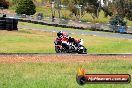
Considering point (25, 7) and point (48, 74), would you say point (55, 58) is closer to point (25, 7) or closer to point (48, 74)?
point (48, 74)

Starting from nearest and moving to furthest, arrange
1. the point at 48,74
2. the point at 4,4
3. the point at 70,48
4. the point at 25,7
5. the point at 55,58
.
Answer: the point at 48,74, the point at 55,58, the point at 70,48, the point at 25,7, the point at 4,4

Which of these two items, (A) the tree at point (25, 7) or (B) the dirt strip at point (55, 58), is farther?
(A) the tree at point (25, 7)

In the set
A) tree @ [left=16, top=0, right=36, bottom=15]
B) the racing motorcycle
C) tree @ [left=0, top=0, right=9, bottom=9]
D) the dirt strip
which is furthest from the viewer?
tree @ [left=0, top=0, right=9, bottom=9]

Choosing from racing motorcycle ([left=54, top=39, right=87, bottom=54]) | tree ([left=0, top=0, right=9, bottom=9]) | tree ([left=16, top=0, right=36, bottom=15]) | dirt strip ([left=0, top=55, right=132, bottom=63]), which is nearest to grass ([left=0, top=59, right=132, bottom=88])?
dirt strip ([left=0, top=55, right=132, bottom=63])

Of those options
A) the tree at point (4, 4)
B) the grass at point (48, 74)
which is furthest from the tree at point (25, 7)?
the grass at point (48, 74)

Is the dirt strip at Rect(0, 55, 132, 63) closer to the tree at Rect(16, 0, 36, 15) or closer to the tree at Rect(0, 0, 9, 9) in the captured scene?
the tree at Rect(16, 0, 36, 15)

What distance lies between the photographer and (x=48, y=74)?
14891mm

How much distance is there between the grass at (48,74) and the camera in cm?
1163

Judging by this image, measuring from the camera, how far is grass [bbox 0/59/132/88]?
1163 cm

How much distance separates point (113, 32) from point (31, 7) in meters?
25.1

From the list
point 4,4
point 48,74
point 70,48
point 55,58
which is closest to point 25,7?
point 4,4

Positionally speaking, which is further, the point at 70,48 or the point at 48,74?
the point at 70,48

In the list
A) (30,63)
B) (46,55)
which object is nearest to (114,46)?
(46,55)

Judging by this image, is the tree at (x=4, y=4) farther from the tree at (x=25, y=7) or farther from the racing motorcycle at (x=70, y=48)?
the racing motorcycle at (x=70, y=48)
